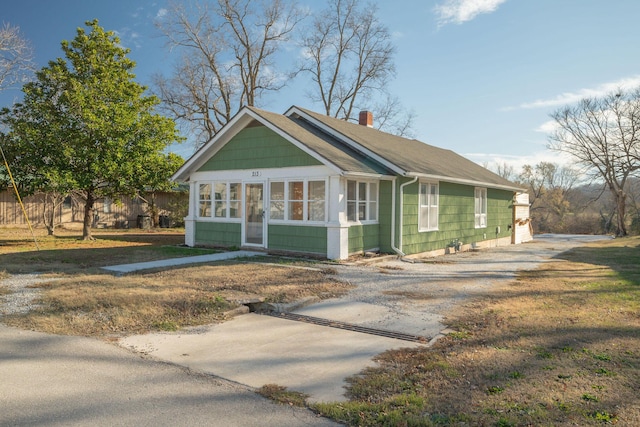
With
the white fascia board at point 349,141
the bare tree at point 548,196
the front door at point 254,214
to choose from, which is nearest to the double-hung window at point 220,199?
the front door at point 254,214

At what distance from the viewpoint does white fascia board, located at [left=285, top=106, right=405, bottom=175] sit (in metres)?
12.9

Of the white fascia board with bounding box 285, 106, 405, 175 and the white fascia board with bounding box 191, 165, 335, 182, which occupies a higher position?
the white fascia board with bounding box 285, 106, 405, 175

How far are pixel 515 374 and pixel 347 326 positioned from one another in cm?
246

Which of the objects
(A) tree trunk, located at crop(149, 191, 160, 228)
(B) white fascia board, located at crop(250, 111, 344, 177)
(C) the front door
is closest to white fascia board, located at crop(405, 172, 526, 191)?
(B) white fascia board, located at crop(250, 111, 344, 177)

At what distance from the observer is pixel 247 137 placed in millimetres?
14031

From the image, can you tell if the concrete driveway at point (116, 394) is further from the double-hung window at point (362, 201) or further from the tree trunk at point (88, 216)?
the tree trunk at point (88, 216)

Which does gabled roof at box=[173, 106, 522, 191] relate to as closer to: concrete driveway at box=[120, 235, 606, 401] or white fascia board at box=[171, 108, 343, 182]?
white fascia board at box=[171, 108, 343, 182]

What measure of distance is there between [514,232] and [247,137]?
50.6 ft

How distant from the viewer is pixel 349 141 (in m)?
14.2

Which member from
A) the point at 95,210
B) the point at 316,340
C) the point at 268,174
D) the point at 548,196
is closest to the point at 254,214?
the point at 268,174

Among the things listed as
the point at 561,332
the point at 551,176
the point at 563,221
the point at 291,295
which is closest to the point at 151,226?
the point at 291,295

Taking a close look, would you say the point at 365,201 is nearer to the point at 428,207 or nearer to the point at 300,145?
the point at 300,145

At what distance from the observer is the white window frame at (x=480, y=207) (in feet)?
61.6

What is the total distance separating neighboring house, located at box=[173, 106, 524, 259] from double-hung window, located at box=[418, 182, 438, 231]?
32mm
